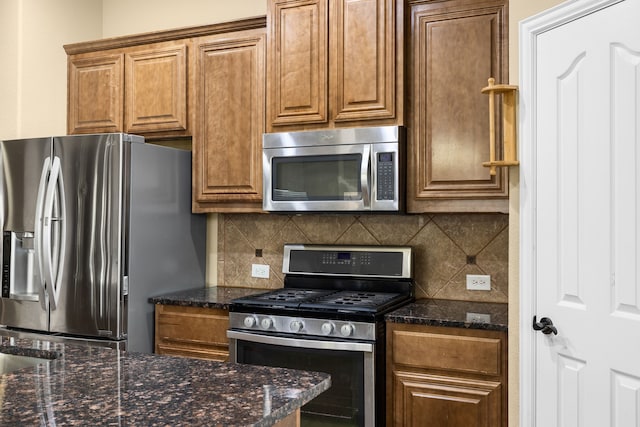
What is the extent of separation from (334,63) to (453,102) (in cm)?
65

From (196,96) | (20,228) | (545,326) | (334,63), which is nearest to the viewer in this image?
(545,326)

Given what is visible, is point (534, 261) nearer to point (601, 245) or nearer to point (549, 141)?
point (601, 245)

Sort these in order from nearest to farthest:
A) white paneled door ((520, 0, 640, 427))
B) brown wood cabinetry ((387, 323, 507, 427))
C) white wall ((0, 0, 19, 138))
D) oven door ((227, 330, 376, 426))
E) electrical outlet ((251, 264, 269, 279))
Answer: white paneled door ((520, 0, 640, 427)), brown wood cabinetry ((387, 323, 507, 427)), oven door ((227, 330, 376, 426)), electrical outlet ((251, 264, 269, 279)), white wall ((0, 0, 19, 138))

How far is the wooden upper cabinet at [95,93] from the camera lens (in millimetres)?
3627

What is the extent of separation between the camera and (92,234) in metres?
3.09

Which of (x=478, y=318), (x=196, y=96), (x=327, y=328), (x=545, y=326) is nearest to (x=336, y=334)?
(x=327, y=328)

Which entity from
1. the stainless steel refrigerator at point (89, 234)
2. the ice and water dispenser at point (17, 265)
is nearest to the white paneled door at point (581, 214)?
the stainless steel refrigerator at point (89, 234)

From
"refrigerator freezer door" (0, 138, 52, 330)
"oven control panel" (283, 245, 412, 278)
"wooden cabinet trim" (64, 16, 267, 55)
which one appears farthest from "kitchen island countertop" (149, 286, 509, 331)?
"wooden cabinet trim" (64, 16, 267, 55)

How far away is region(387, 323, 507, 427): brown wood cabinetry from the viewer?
2.43 m

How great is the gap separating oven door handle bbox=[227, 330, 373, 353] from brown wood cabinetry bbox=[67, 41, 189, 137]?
131cm

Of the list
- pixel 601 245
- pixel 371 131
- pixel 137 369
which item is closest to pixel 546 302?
pixel 601 245

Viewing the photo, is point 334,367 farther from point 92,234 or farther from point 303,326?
point 92,234

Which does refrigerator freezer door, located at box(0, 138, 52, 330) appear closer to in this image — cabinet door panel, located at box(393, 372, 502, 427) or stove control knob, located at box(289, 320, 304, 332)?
stove control knob, located at box(289, 320, 304, 332)

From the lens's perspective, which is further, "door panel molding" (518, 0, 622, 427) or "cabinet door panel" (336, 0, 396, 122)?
"cabinet door panel" (336, 0, 396, 122)
